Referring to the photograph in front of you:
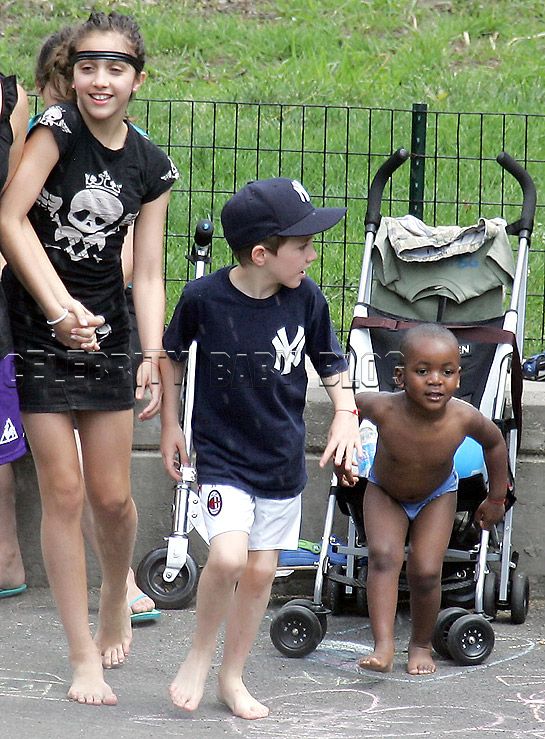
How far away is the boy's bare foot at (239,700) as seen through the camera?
4344 mm

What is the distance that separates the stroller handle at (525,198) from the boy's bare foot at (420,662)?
6.23ft

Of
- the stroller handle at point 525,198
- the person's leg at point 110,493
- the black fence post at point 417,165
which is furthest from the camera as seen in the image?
the black fence post at point 417,165

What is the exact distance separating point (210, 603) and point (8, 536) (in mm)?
1870

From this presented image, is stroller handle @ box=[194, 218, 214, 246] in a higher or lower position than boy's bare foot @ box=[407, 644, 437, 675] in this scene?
higher

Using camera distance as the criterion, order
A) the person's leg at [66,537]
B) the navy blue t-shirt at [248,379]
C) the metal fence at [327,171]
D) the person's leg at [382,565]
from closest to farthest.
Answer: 1. the navy blue t-shirt at [248,379]
2. the person's leg at [66,537]
3. the person's leg at [382,565]
4. the metal fence at [327,171]

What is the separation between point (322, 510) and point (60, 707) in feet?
6.41

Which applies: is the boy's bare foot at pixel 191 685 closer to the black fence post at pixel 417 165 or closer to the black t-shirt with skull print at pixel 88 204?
the black t-shirt with skull print at pixel 88 204

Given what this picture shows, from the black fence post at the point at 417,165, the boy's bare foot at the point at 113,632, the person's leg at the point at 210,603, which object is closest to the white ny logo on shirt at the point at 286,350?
the person's leg at the point at 210,603

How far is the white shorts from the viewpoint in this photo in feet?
13.9

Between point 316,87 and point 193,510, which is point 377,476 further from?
point 316,87

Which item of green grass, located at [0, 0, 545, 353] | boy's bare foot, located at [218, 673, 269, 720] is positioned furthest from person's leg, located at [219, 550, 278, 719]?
green grass, located at [0, 0, 545, 353]

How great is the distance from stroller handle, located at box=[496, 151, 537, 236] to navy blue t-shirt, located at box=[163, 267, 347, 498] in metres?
1.79

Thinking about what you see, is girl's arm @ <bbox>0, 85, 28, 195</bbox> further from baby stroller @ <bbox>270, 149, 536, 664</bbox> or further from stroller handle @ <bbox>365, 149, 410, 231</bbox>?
stroller handle @ <bbox>365, 149, 410, 231</bbox>

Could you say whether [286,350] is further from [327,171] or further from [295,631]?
[327,171]
